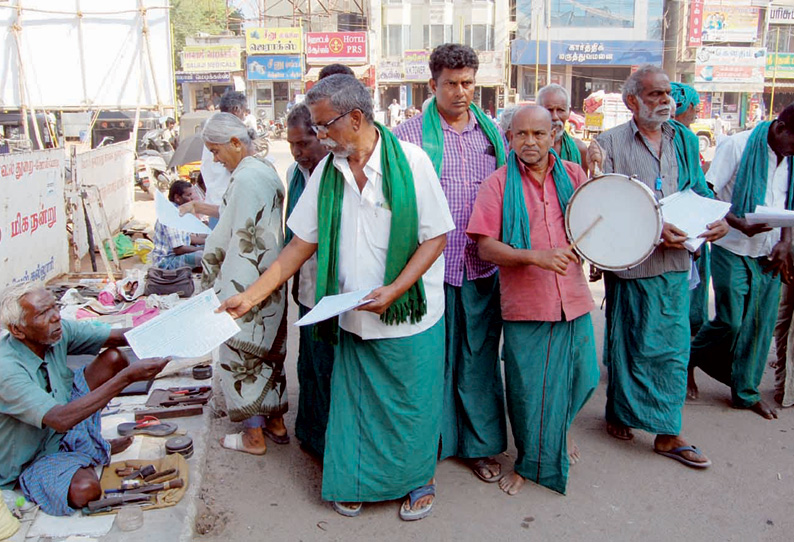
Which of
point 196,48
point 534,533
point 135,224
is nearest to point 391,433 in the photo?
point 534,533

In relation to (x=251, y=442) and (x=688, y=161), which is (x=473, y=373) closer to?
(x=251, y=442)

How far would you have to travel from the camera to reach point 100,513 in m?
3.15

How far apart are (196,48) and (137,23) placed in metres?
30.7

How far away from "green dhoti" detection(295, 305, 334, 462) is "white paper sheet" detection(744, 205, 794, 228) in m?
2.30

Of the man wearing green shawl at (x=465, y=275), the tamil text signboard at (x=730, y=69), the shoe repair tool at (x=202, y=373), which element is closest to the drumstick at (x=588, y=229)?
the man wearing green shawl at (x=465, y=275)

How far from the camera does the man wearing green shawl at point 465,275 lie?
11.7 ft

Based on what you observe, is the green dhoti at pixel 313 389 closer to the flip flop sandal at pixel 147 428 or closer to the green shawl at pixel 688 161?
the flip flop sandal at pixel 147 428

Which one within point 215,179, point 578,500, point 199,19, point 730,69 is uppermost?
point 199,19

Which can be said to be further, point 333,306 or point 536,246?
point 536,246

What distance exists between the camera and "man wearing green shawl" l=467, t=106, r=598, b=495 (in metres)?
3.31

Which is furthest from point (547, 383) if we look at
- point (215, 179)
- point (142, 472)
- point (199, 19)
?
point (199, 19)

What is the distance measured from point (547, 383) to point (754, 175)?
190 centimetres

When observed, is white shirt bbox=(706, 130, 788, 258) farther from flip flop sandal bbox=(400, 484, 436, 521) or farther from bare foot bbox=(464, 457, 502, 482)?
flip flop sandal bbox=(400, 484, 436, 521)

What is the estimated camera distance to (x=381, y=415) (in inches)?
124
